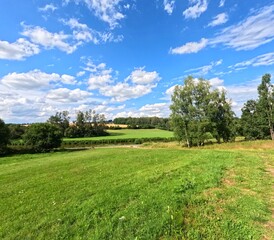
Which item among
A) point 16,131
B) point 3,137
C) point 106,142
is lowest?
point 106,142

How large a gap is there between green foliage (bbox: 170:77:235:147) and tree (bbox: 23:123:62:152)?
3241 centimetres

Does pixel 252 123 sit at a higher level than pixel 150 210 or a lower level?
higher

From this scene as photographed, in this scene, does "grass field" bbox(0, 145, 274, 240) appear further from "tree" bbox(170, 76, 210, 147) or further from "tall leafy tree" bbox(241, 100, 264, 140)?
"tall leafy tree" bbox(241, 100, 264, 140)

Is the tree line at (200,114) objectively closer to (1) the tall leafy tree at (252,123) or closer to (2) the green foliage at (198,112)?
(2) the green foliage at (198,112)

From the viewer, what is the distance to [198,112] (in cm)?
4803

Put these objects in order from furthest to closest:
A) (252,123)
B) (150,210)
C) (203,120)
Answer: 1. (252,123)
2. (203,120)
3. (150,210)

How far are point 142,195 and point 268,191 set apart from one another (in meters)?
4.30

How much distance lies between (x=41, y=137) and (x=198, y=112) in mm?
39962

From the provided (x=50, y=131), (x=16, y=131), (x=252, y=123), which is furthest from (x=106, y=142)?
(x=252, y=123)

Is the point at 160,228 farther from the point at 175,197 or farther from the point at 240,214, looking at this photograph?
the point at 240,214

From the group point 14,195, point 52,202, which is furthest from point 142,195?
point 14,195

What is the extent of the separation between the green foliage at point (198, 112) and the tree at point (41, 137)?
32.4 metres

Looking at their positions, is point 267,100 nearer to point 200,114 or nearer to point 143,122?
point 200,114

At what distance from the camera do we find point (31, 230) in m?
6.05
